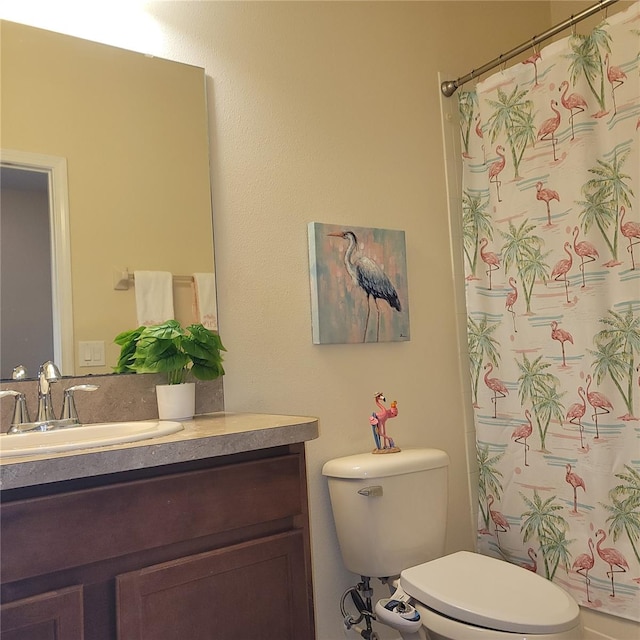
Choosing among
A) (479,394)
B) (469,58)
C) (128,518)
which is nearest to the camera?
(128,518)

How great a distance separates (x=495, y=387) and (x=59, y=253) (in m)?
1.42

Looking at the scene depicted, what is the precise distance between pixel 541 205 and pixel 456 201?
14.7 inches

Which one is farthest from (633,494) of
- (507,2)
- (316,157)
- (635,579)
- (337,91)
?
(507,2)

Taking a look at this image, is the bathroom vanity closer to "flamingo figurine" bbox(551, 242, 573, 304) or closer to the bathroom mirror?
the bathroom mirror

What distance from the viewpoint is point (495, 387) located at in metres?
2.09

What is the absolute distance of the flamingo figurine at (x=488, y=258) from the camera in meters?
2.09

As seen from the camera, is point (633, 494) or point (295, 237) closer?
point (633, 494)

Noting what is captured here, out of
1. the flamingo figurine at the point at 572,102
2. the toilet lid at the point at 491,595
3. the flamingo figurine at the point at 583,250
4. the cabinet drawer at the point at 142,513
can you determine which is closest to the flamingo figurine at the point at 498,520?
the toilet lid at the point at 491,595

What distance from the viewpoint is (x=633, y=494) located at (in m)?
1.71

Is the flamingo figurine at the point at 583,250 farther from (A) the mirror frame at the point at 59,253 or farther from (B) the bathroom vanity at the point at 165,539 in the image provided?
(A) the mirror frame at the point at 59,253

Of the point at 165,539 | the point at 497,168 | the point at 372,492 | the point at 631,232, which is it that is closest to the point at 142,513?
the point at 165,539

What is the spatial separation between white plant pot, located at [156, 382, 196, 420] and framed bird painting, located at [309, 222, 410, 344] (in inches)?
19.5

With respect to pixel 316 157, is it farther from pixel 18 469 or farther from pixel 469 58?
pixel 18 469

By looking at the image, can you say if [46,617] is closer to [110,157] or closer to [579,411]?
[110,157]
